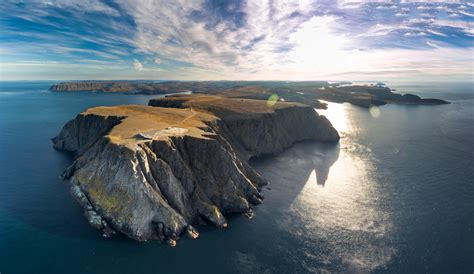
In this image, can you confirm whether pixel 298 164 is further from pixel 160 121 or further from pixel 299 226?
pixel 160 121

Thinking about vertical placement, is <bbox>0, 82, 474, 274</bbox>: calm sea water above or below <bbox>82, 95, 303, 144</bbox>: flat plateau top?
below

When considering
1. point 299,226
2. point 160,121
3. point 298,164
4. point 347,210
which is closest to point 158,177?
point 299,226

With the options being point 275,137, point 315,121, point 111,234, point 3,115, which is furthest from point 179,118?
point 3,115

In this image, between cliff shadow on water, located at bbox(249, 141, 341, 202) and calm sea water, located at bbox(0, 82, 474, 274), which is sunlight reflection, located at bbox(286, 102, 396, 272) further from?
cliff shadow on water, located at bbox(249, 141, 341, 202)

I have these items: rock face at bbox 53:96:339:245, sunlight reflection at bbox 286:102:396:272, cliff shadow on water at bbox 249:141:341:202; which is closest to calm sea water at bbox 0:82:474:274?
sunlight reflection at bbox 286:102:396:272

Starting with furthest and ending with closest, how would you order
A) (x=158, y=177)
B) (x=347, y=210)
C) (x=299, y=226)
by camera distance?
(x=347, y=210) → (x=158, y=177) → (x=299, y=226)

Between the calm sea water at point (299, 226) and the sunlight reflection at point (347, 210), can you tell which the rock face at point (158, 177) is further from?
the sunlight reflection at point (347, 210)

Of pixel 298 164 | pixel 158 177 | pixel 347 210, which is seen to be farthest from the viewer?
pixel 298 164

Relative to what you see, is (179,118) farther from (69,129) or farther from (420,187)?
(420,187)
